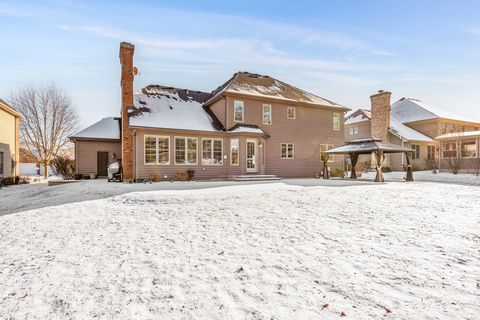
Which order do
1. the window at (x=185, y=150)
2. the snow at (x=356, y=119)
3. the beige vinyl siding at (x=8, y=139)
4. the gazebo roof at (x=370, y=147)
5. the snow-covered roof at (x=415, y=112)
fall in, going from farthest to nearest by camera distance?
the snow at (x=356, y=119)
the snow-covered roof at (x=415, y=112)
the beige vinyl siding at (x=8, y=139)
the window at (x=185, y=150)
the gazebo roof at (x=370, y=147)

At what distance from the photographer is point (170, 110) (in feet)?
58.0

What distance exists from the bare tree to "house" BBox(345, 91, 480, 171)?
107ft

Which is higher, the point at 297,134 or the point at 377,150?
the point at 297,134

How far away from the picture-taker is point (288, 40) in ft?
43.9

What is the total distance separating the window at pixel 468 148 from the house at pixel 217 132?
13.0 m

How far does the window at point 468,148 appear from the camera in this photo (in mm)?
24098

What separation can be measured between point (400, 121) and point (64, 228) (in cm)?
3421

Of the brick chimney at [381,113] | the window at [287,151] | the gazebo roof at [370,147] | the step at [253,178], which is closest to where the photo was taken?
the gazebo roof at [370,147]

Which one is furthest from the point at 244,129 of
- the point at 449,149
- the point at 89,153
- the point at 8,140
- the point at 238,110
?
the point at 449,149

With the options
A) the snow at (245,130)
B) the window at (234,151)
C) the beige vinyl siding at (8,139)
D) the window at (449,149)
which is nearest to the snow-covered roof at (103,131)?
the beige vinyl siding at (8,139)

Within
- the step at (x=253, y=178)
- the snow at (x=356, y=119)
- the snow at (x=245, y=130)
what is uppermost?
the snow at (x=356, y=119)

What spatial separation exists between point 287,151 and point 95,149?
13847mm

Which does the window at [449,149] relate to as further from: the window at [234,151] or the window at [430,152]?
the window at [234,151]

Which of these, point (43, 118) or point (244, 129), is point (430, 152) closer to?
point (244, 129)
